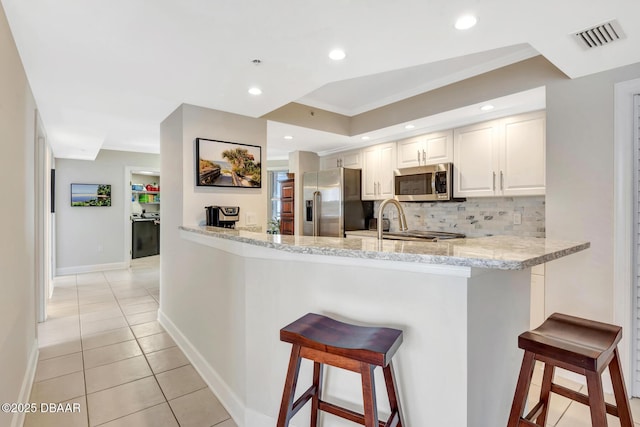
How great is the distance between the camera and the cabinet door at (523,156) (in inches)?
114

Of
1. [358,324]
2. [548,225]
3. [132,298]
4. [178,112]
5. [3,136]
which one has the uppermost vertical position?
[178,112]

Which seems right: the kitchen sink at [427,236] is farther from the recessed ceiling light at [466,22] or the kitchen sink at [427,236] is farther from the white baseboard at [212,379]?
the white baseboard at [212,379]

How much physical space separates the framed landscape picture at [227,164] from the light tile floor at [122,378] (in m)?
1.55

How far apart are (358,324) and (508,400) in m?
0.76

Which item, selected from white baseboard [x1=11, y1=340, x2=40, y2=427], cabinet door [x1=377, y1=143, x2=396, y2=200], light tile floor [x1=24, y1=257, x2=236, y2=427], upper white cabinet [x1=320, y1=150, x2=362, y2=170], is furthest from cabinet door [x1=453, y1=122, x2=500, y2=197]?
white baseboard [x1=11, y1=340, x2=40, y2=427]

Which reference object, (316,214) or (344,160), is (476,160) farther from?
(316,214)

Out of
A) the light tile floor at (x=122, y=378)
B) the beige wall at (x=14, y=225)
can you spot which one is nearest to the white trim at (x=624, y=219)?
the light tile floor at (x=122, y=378)

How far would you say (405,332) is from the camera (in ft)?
4.38

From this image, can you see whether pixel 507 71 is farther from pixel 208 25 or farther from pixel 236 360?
pixel 236 360

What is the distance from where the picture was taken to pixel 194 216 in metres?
2.99

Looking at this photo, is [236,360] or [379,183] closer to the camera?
[236,360]

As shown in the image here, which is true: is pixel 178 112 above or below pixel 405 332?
above

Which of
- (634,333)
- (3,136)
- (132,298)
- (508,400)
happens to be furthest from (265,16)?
(132,298)

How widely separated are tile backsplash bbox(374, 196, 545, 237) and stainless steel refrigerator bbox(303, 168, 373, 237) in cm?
69
